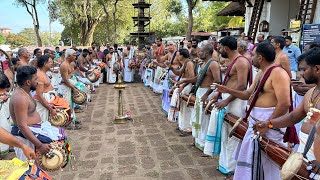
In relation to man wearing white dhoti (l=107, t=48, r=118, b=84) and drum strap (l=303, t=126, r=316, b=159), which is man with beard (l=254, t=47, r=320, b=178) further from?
man wearing white dhoti (l=107, t=48, r=118, b=84)

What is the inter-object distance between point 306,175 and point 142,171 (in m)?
2.94

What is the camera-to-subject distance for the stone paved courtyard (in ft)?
15.6

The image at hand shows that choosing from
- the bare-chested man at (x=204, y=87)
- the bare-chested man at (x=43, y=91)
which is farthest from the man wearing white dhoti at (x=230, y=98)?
the bare-chested man at (x=43, y=91)

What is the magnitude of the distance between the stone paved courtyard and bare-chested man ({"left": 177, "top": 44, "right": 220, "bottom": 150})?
0.57m

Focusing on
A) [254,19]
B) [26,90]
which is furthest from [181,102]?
[254,19]

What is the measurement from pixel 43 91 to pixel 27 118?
7.26 feet

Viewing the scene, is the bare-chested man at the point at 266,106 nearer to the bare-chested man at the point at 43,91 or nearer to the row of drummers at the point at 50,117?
the row of drummers at the point at 50,117

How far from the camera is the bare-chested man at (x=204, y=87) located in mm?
5031

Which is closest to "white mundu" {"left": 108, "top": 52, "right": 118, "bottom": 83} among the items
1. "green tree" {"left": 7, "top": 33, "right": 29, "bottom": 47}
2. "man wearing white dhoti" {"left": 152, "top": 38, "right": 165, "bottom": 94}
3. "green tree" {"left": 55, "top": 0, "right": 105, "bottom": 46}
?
"man wearing white dhoti" {"left": 152, "top": 38, "right": 165, "bottom": 94}

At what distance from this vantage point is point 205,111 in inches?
187

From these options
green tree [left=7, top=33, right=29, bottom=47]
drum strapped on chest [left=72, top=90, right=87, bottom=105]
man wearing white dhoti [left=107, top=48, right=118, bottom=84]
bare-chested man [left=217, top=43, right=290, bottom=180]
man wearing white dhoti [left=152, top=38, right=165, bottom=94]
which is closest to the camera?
bare-chested man [left=217, top=43, right=290, bottom=180]

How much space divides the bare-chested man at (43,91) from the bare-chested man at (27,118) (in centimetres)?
105

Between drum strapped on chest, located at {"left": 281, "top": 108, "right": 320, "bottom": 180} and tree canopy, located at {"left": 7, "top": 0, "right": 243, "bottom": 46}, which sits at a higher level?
tree canopy, located at {"left": 7, "top": 0, "right": 243, "bottom": 46}

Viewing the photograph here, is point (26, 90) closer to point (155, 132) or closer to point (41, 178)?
point (41, 178)
